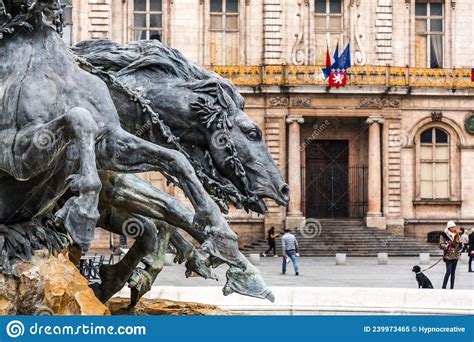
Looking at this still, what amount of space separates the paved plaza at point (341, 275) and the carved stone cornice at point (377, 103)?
6.87 m

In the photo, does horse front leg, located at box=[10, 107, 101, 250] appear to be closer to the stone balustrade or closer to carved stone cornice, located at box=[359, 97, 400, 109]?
the stone balustrade

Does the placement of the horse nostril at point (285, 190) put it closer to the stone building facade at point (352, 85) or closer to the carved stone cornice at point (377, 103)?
the stone building facade at point (352, 85)

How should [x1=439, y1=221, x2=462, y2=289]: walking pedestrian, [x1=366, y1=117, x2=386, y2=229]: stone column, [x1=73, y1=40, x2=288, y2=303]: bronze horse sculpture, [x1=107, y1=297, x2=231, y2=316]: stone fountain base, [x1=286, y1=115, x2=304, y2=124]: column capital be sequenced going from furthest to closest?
[x1=366, y1=117, x2=386, y2=229]: stone column → [x1=286, y1=115, x2=304, y2=124]: column capital → [x1=439, y1=221, x2=462, y2=289]: walking pedestrian → [x1=107, y1=297, x2=231, y2=316]: stone fountain base → [x1=73, y1=40, x2=288, y2=303]: bronze horse sculpture

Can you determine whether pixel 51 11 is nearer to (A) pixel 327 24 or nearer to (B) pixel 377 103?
(B) pixel 377 103

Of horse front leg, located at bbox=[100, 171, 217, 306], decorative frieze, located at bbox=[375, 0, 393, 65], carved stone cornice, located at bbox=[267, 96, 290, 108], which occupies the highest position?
decorative frieze, located at bbox=[375, 0, 393, 65]

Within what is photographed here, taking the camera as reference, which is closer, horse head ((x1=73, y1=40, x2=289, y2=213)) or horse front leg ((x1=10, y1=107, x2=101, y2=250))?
horse front leg ((x1=10, y1=107, x2=101, y2=250))

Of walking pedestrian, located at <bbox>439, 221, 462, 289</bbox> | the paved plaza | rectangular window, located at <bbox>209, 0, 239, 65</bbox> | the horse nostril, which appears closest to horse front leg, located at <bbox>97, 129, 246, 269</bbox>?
the horse nostril

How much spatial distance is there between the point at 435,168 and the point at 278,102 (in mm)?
6487

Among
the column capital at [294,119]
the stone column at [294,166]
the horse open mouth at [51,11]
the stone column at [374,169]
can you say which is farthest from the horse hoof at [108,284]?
the stone column at [374,169]

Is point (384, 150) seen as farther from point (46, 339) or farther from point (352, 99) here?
point (46, 339)

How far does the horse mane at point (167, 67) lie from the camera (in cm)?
766

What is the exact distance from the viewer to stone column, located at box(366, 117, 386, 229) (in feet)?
112

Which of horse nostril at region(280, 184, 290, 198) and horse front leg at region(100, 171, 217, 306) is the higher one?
horse nostril at region(280, 184, 290, 198)

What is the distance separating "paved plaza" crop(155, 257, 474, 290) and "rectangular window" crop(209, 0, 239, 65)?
903 centimetres
